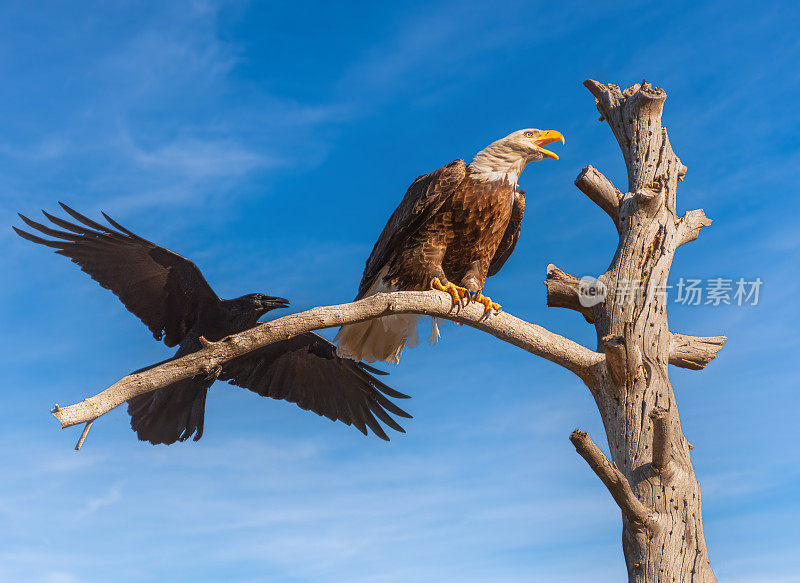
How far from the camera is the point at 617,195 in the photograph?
6.06 m

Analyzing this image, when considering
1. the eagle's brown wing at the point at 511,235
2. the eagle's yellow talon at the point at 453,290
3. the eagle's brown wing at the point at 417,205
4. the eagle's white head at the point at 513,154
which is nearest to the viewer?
the eagle's yellow talon at the point at 453,290

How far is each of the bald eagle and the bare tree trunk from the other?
845mm

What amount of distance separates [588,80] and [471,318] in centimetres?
318

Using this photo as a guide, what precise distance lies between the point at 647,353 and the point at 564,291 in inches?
38.1

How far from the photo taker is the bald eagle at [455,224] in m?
5.47

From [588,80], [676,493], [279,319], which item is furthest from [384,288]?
[588,80]

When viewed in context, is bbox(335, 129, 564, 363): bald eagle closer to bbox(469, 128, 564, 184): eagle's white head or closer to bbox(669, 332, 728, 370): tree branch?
bbox(469, 128, 564, 184): eagle's white head

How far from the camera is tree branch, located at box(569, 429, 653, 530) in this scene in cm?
428

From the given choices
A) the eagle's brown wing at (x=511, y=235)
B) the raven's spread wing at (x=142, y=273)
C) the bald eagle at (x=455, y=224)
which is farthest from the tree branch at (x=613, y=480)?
the raven's spread wing at (x=142, y=273)

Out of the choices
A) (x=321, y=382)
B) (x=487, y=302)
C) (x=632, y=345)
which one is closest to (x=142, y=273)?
(x=321, y=382)

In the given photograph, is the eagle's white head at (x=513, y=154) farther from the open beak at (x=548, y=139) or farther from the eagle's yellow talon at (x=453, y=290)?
the eagle's yellow talon at (x=453, y=290)

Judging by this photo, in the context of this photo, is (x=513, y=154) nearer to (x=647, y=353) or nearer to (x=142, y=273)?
(x=647, y=353)

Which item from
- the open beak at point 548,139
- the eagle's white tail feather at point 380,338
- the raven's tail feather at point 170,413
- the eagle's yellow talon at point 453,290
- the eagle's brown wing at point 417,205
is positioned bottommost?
the raven's tail feather at point 170,413

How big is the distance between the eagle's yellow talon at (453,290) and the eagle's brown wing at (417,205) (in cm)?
52
